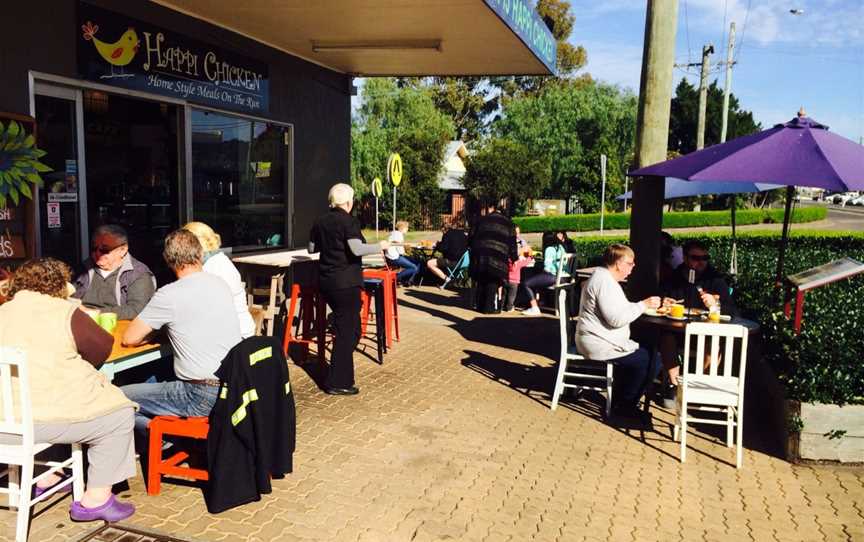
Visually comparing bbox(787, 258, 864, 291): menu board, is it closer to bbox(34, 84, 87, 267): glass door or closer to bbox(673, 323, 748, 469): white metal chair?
bbox(673, 323, 748, 469): white metal chair

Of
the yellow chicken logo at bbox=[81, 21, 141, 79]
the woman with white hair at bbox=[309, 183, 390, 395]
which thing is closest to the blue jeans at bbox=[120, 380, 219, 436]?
the woman with white hair at bbox=[309, 183, 390, 395]

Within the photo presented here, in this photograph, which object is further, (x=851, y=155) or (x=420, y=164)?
(x=420, y=164)

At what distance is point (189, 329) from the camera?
4012 mm

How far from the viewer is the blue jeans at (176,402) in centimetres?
405

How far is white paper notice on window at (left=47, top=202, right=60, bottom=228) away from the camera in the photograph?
651cm

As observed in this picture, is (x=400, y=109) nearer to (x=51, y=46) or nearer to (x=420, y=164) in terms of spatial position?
(x=420, y=164)

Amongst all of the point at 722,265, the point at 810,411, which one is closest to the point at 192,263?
the point at 810,411

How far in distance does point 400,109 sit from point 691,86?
22067 millimetres

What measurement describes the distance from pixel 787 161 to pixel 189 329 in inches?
172

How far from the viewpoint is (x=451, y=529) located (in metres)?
3.81

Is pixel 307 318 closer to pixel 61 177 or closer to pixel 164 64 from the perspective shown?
pixel 61 177

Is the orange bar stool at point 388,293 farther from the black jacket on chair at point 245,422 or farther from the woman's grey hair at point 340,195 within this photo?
the black jacket on chair at point 245,422

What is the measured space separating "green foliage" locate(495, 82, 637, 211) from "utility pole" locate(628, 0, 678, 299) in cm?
3292

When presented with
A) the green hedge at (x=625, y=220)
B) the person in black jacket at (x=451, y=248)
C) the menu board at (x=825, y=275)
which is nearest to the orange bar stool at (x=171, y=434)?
the menu board at (x=825, y=275)
